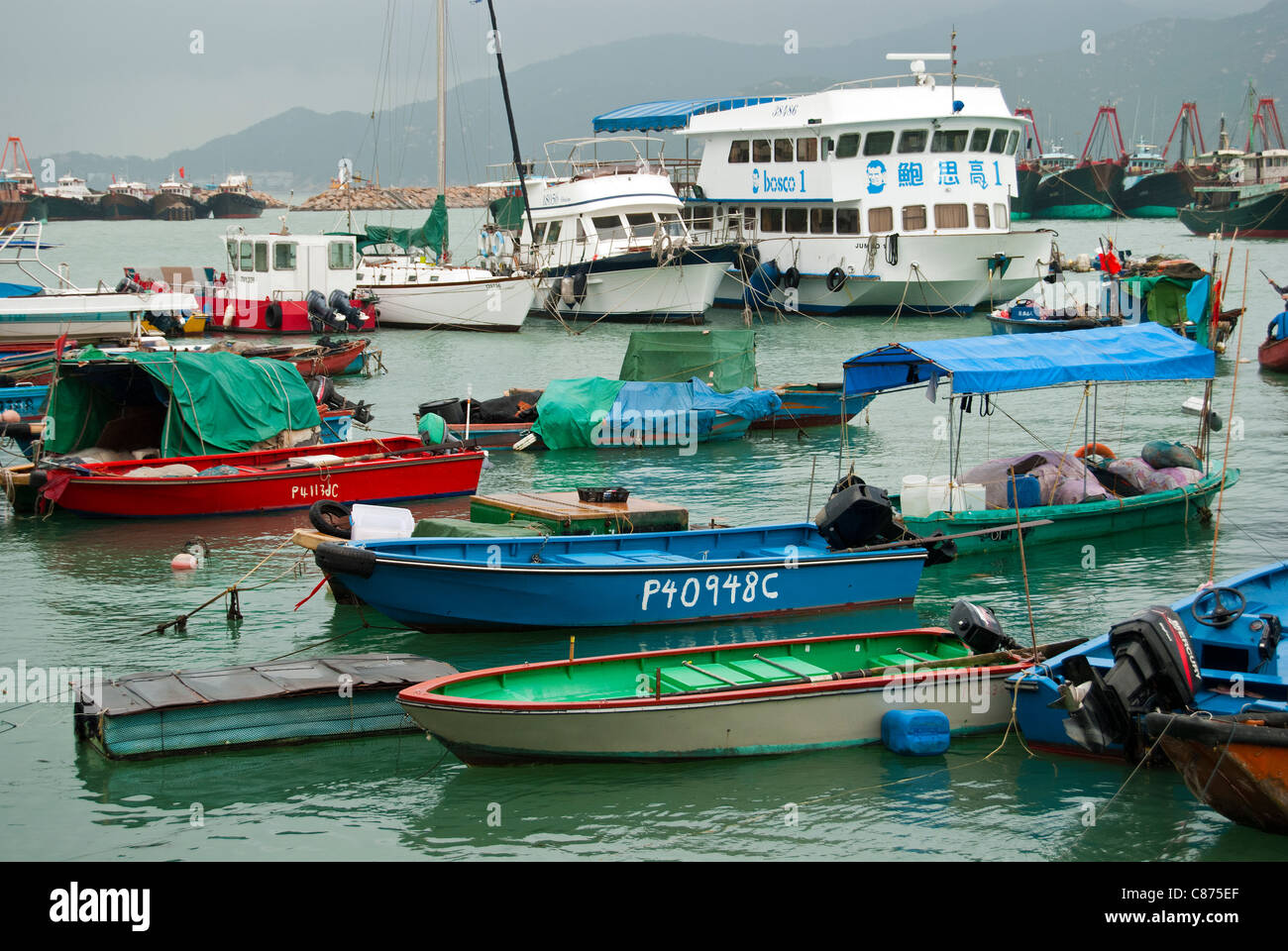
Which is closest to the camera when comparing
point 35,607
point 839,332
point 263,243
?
point 35,607

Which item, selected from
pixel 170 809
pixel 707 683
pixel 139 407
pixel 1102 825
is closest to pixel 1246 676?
pixel 1102 825

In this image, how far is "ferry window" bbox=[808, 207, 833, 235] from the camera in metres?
45.7

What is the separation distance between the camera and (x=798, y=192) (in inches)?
1806

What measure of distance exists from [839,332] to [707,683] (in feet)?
110

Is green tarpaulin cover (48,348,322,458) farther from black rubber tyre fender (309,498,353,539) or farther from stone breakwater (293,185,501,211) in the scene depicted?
stone breakwater (293,185,501,211)

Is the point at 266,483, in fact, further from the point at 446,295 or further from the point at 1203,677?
the point at 446,295

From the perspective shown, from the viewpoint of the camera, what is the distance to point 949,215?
4441 cm

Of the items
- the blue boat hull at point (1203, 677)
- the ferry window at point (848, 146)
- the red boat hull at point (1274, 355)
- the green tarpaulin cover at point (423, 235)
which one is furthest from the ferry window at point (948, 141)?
the blue boat hull at point (1203, 677)

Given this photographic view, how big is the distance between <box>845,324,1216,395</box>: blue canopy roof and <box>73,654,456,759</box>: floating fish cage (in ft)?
27.5

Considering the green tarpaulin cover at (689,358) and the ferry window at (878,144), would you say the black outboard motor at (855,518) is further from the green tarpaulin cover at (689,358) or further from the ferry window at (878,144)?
the ferry window at (878,144)

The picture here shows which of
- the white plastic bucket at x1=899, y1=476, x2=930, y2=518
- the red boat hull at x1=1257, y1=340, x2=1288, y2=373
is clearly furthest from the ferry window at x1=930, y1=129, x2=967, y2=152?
the white plastic bucket at x1=899, y1=476, x2=930, y2=518

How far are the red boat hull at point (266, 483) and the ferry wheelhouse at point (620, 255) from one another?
24923 millimetres

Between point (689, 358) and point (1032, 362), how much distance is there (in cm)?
1072
